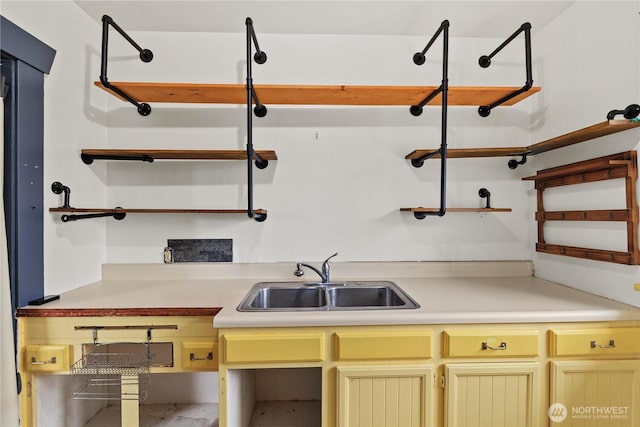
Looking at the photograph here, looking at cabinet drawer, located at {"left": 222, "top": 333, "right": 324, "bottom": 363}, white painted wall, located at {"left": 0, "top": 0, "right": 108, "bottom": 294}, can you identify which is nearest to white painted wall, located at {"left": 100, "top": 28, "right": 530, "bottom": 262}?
white painted wall, located at {"left": 0, "top": 0, "right": 108, "bottom": 294}

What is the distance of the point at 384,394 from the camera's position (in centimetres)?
131

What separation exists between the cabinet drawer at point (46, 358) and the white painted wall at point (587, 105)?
2.48 meters

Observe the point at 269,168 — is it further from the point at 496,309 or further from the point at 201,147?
the point at 496,309

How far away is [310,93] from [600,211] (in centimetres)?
153

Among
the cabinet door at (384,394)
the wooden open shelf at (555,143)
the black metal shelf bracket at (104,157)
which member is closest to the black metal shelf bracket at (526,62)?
the wooden open shelf at (555,143)

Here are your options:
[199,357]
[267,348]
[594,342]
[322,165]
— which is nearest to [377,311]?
[267,348]

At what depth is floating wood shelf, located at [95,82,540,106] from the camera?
1.61 meters

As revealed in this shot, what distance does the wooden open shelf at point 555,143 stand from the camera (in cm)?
136

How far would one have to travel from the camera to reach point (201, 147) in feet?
6.62

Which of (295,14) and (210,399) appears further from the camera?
(210,399)

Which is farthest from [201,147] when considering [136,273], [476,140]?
[476,140]

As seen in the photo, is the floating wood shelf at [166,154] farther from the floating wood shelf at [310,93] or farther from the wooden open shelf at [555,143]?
the wooden open shelf at [555,143]

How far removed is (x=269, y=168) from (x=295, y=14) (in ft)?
2.93

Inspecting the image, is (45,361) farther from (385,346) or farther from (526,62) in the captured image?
(526,62)
